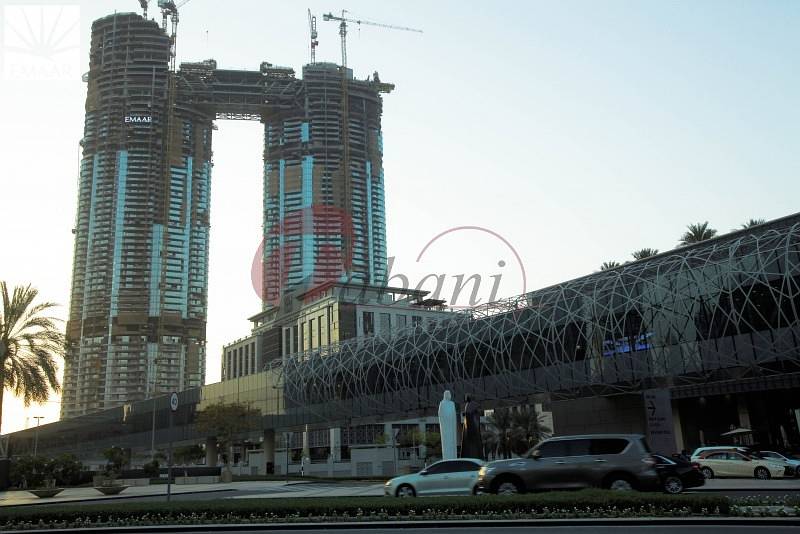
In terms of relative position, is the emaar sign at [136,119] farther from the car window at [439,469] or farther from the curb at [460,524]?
the curb at [460,524]

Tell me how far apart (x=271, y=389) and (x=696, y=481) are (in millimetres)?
68611

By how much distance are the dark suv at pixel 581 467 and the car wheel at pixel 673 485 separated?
0.91 m

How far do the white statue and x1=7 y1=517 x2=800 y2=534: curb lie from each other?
21209mm

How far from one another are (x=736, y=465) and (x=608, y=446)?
1402 cm

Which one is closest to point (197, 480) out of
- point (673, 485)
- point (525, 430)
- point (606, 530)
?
point (525, 430)

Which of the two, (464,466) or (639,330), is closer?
(464,466)

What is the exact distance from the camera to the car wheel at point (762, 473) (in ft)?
95.9

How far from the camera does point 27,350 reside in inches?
1750

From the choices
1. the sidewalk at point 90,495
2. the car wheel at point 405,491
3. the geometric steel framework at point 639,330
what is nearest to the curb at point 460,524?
the car wheel at point 405,491

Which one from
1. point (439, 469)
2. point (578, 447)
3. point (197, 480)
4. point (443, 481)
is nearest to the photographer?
point (578, 447)

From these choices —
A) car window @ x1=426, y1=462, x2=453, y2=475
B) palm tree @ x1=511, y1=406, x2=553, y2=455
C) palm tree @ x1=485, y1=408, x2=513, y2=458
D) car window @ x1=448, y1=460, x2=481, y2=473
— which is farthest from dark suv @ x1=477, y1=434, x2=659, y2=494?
palm tree @ x1=485, y1=408, x2=513, y2=458

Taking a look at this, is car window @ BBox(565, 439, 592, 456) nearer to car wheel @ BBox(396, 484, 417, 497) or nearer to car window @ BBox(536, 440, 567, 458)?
car window @ BBox(536, 440, 567, 458)

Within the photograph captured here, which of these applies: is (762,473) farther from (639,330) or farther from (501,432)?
(501,432)

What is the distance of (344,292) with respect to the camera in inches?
5773
